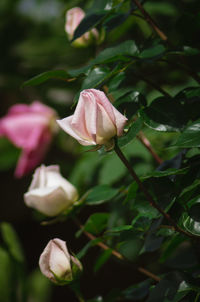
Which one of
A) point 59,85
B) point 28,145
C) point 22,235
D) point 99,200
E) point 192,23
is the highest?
point 192,23

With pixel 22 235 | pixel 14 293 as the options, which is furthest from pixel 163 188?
pixel 22 235

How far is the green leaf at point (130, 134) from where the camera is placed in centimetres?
48

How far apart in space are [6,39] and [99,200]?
149cm

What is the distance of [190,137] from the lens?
0.49 m

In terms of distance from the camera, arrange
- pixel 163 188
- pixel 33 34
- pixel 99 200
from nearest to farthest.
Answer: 1. pixel 163 188
2. pixel 99 200
3. pixel 33 34

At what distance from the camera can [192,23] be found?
60 centimetres

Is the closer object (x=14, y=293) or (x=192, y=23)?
(x=192, y=23)

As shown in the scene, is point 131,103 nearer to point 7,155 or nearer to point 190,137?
point 190,137

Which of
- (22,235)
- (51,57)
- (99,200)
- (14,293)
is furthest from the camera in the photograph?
(22,235)

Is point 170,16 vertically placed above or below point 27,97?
above

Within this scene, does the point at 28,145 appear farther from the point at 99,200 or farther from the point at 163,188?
the point at 163,188

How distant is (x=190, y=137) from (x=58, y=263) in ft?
0.67

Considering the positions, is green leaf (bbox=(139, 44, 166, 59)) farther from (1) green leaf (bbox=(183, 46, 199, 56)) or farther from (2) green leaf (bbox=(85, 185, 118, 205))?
(2) green leaf (bbox=(85, 185, 118, 205))

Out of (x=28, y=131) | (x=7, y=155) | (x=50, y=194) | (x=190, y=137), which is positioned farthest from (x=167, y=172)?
(x=7, y=155)
